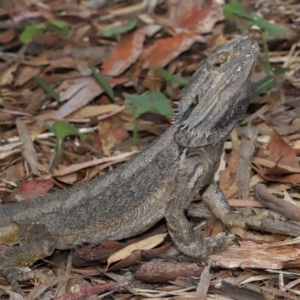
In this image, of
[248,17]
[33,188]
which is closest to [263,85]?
[248,17]

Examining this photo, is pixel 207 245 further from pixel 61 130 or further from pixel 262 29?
pixel 262 29

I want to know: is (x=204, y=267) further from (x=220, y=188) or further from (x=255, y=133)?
(x=255, y=133)

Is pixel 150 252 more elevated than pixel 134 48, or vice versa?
pixel 134 48

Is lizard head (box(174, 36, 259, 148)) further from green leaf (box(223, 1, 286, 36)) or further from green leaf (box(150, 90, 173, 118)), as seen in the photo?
green leaf (box(223, 1, 286, 36))

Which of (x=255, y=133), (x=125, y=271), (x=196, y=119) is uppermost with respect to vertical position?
(x=196, y=119)

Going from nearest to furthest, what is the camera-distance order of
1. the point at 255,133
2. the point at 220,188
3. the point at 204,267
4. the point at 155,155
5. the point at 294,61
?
1. the point at 204,267
2. the point at 155,155
3. the point at 220,188
4. the point at 255,133
5. the point at 294,61

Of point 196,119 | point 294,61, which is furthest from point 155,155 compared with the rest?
point 294,61

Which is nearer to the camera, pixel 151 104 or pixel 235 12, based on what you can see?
pixel 151 104
